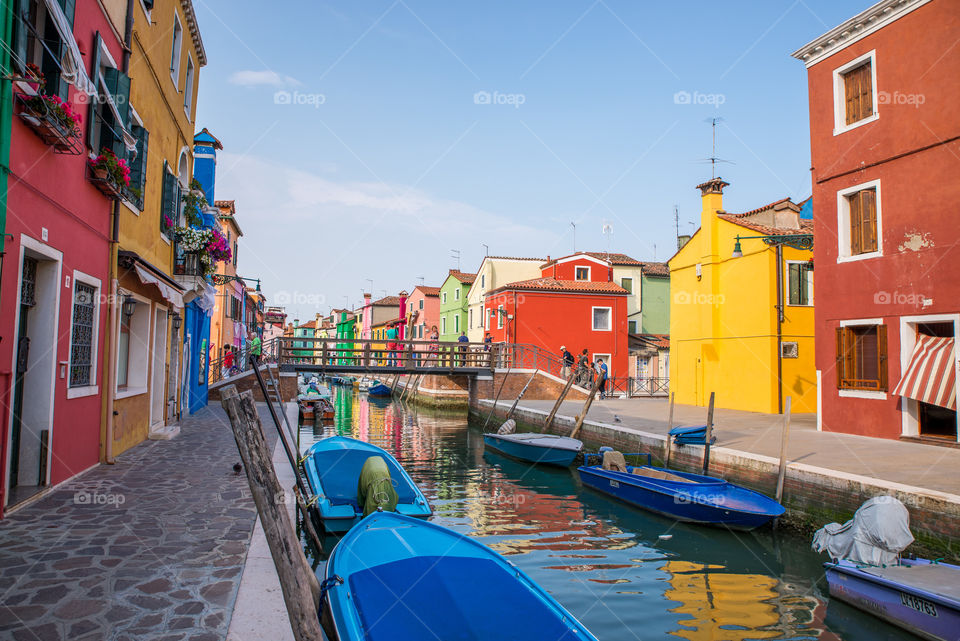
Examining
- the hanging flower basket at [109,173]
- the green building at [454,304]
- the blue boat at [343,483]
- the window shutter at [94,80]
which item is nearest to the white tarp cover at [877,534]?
the blue boat at [343,483]

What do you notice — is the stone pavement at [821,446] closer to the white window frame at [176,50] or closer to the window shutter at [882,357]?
the window shutter at [882,357]

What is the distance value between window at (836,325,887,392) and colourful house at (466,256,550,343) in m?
22.1

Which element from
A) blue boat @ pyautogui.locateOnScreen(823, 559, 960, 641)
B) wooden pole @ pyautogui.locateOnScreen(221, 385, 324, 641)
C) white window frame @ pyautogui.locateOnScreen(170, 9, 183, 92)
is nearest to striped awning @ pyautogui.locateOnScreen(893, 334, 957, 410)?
blue boat @ pyautogui.locateOnScreen(823, 559, 960, 641)

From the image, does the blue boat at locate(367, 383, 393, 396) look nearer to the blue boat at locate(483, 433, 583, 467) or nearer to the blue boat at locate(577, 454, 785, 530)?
the blue boat at locate(483, 433, 583, 467)

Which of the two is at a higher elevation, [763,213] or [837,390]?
[763,213]

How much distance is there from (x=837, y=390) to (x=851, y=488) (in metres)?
6.10

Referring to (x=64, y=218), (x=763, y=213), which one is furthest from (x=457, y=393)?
(x=64, y=218)

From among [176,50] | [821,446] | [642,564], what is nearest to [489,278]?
[176,50]

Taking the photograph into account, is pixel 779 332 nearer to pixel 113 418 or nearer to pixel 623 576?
pixel 623 576

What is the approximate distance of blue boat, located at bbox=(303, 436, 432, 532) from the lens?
7.33m

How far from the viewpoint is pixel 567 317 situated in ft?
101

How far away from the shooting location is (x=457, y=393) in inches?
1243

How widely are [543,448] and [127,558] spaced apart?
10694 millimetres

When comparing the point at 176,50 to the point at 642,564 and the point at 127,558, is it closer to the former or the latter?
the point at 127,558
